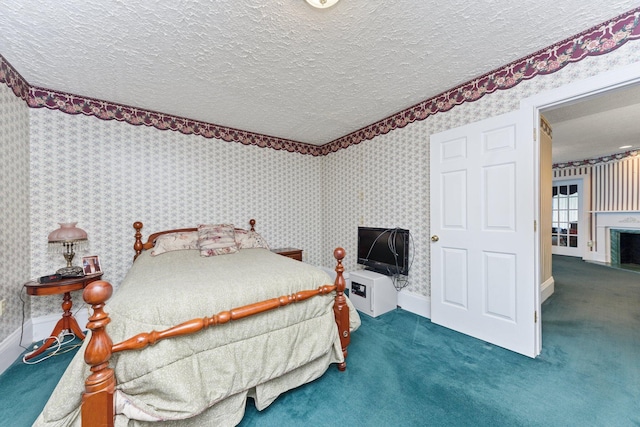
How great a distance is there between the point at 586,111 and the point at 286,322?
4028 millimetres

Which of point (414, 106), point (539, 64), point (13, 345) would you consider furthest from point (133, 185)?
point (539, 64)

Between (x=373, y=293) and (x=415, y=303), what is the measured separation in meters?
0.55

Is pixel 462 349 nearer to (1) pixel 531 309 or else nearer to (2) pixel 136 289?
(1) pixel 531 309

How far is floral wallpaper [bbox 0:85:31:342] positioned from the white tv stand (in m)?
3.25

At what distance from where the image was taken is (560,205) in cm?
646

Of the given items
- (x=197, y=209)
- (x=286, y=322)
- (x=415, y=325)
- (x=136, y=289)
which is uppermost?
(x=197, y=209)

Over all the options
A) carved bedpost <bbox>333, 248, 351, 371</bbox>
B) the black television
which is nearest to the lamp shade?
carved bedpost <bbox>333, 248, 351, 371</bbox>

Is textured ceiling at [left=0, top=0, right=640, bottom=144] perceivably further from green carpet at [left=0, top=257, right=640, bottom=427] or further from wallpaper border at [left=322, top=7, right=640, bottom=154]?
green carpet at [left=0, top=257, right=640, bottom=427]

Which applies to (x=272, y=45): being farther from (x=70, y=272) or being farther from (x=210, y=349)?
(x=70, y=272)

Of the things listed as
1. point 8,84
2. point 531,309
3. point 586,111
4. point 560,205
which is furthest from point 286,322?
point 560,205

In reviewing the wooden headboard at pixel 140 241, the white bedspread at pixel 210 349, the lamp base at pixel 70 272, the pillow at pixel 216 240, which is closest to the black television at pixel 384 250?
the white bedspread at pixel 210 349

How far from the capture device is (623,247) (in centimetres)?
541

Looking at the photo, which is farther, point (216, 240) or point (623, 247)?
point (623, 247)

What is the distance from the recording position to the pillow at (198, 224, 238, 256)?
110 inches
